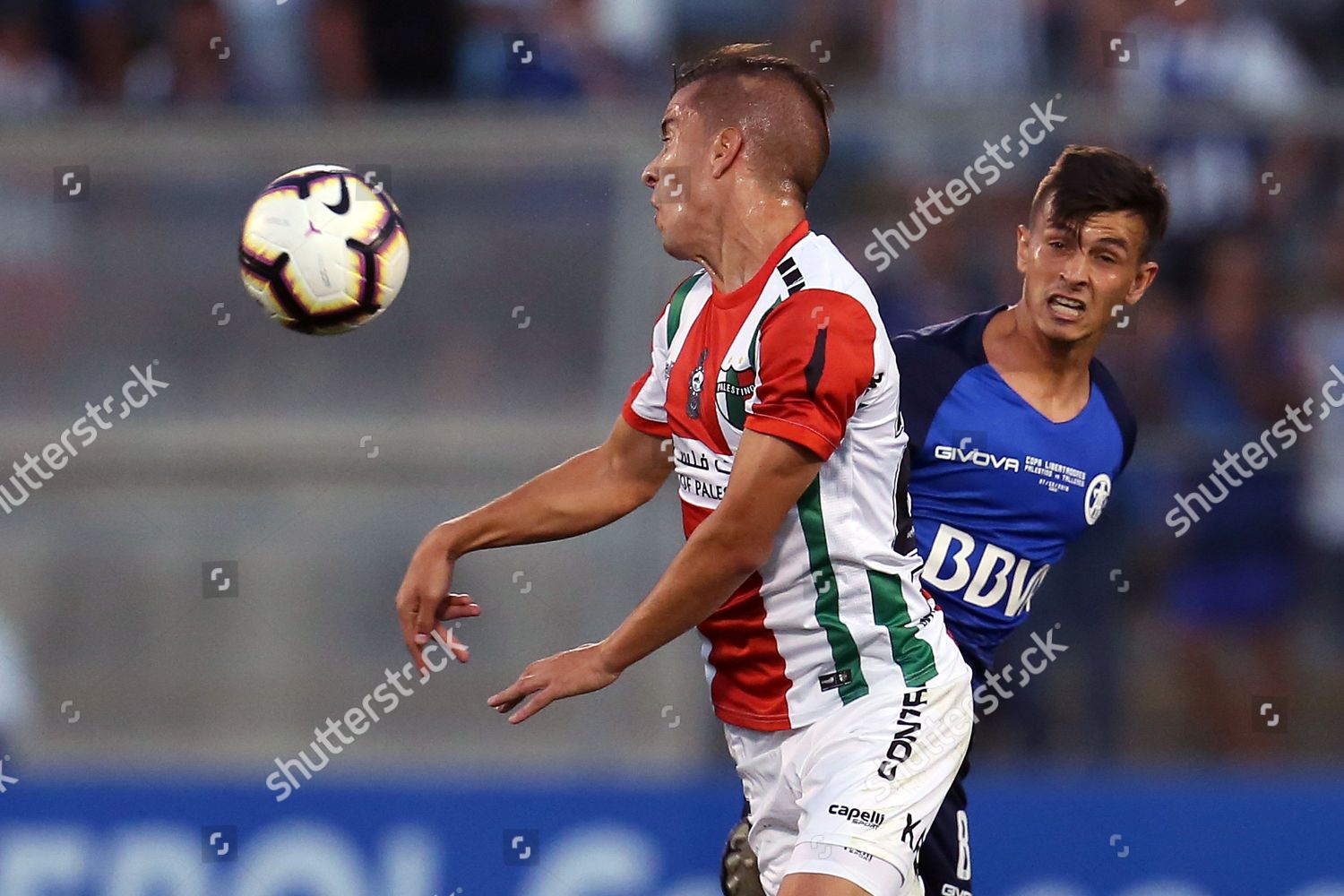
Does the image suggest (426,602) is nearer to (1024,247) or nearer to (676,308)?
(676,308)

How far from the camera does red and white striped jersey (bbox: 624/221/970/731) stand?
12.0 ft

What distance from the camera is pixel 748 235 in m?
3.87

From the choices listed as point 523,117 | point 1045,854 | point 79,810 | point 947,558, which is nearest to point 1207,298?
point 1045,854

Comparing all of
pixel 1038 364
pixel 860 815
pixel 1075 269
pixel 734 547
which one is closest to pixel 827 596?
pixel 734 547

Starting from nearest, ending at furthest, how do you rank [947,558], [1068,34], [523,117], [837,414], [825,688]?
[837,414] < [825,688] < [947,558] < [523,117] < [1068,34]

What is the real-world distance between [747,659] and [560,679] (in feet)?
1.62

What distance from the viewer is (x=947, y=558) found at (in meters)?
4.34

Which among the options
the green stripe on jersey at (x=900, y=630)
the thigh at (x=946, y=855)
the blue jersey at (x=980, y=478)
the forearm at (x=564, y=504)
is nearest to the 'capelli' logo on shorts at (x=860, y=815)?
the green stripe on jersey at (x=900, y=630)

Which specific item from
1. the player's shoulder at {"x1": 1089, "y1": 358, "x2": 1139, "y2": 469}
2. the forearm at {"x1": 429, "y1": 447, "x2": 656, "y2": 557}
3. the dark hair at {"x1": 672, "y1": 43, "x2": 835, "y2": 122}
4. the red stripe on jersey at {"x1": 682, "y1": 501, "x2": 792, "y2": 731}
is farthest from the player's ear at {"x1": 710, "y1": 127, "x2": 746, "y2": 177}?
the player's shoulder at {"x1": 1089, "y1": 358, "x2": 1139, "y2": 469}

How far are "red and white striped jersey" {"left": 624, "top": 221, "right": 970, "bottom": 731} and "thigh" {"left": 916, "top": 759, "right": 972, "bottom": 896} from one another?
1.46 ft

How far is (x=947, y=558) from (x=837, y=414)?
2.84ft

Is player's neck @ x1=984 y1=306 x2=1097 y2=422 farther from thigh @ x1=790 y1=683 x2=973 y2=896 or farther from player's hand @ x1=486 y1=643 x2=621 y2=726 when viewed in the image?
player's hand @ x1=486 y1=643 x2=621 y2=726

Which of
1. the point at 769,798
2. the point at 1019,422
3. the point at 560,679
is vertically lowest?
the point at 769,798

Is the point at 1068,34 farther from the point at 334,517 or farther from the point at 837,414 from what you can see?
the point at 837,414
